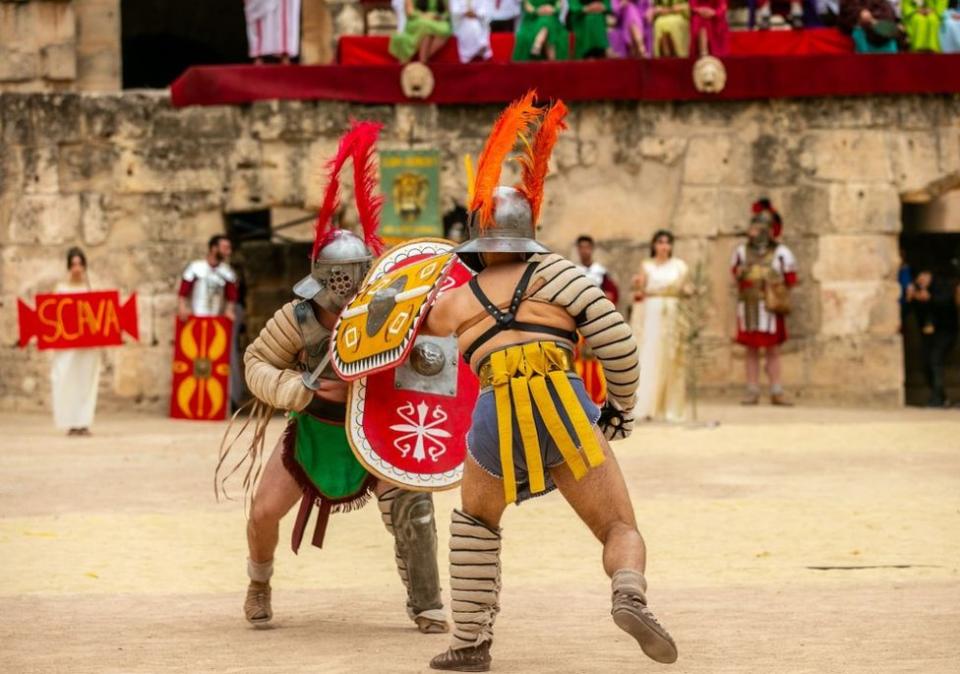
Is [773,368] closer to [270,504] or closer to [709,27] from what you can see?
[709,27]

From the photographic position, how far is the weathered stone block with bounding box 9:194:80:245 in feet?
53.3

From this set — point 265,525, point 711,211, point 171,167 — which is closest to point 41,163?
point 171,167

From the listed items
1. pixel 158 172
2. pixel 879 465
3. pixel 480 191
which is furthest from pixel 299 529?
pixel 158 172

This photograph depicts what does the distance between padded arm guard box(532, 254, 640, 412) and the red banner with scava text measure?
8860 millimetres

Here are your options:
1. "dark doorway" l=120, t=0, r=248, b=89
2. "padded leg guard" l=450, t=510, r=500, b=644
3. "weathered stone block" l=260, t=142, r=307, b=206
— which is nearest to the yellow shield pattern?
"padded leg guard" l=450, t=510, r=500, b=644

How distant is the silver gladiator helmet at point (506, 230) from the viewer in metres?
5.84

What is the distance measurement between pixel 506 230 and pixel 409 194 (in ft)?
33.3

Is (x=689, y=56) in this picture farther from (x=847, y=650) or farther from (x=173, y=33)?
(x=847, y=650)

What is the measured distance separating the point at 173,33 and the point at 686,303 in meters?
10.0

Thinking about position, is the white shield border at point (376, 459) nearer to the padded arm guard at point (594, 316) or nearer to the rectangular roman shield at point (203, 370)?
the padded arm guard at point (594, 316)

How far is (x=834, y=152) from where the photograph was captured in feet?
54.1

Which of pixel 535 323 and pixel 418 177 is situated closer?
pixel 535 323

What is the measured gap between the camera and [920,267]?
2038 cm

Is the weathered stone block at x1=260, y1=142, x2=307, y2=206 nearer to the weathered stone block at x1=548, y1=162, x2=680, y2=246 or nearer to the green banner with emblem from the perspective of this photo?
the green banner with emblem
